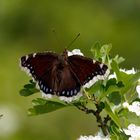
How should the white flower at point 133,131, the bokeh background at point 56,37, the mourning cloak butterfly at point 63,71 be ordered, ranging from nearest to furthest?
1. the white flower at point 133,131
2. the mourning cloak butterfly at point 63,71
3. the bokeh background at point 56,37

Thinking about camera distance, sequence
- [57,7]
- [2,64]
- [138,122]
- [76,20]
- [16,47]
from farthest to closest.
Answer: [57,7]
[76,20]
[16,47]
[2,64]
[138,122]

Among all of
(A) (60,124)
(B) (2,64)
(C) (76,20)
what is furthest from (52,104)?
(C) (76,20)

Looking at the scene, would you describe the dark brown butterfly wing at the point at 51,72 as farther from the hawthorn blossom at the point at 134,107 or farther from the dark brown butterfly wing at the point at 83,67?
the hawthorn blossom at the point at 134,107

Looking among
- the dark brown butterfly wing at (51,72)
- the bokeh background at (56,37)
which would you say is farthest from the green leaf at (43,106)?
the bokeh background at (56,37)

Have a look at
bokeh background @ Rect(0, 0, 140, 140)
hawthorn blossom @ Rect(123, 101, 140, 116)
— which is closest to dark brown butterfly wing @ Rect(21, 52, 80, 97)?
hawthorn blossom @ Rect(123, 101, 140, 116)

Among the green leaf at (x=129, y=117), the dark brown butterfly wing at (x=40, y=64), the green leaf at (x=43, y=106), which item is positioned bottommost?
the green leaf at (x=129, y=117)

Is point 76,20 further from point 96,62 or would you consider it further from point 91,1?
point 96,62
